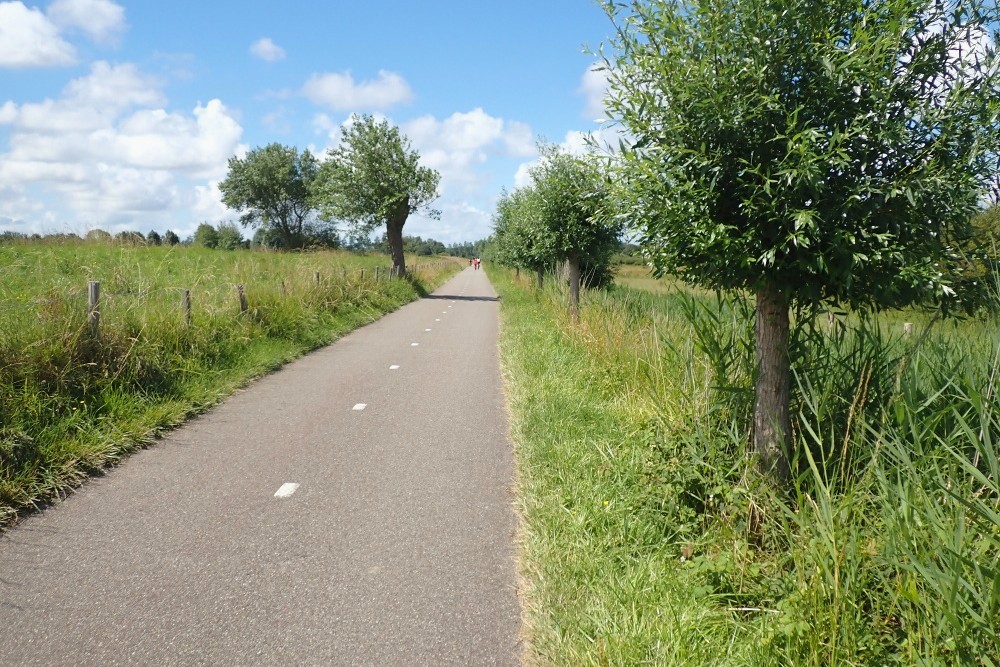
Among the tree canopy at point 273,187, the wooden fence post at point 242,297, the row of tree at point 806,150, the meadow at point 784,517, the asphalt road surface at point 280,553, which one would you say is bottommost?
the asphalt road surface at point 280,553

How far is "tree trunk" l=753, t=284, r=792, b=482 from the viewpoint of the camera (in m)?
3.89

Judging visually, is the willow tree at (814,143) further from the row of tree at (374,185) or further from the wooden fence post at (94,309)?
the row of tree at (374,185)

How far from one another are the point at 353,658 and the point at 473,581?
0.90 metres

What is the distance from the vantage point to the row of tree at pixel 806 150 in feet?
10.5

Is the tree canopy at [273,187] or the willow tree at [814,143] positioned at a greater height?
the tree canopy at [273,187]

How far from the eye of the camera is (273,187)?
70688 mm

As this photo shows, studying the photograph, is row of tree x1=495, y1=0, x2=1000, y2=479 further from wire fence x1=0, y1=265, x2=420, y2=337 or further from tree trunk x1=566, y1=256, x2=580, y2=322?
tree trunk x1=566, y1=256, x2=580, y2=322

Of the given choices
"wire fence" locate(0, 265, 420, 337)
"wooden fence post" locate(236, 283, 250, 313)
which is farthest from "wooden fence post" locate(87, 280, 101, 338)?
"wooden fence post" locate(236, 283, 250, 313)

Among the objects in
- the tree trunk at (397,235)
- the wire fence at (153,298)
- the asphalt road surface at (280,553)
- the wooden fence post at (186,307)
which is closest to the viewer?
the asphalt road surface at (280,553)

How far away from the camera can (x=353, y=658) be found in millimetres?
2996

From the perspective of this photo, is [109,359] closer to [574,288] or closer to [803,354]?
[803,354]

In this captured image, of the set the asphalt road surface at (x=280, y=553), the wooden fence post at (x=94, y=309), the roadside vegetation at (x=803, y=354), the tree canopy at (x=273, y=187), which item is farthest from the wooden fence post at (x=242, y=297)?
the tree canopy at (x=273, y=187)

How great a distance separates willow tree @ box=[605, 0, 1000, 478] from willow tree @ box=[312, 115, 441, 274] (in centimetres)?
2832

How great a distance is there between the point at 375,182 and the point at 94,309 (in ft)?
85.1
